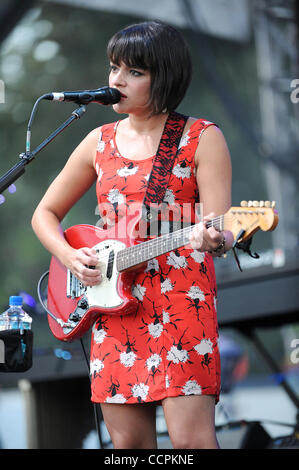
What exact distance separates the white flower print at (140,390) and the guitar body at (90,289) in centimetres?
20

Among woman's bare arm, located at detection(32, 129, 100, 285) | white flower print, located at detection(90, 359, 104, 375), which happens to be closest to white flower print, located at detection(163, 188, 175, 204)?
woman's bare arm, located at detection(32, 129, 100, 285)

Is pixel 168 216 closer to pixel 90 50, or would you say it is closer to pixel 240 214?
pixel 240 214

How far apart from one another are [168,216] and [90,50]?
8.58 m

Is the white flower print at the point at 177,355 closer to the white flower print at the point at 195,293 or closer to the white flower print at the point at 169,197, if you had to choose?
the white flower print at the point at 195,293

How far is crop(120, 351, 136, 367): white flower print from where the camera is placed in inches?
67.4

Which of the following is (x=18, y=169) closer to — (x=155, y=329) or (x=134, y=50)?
(x=134, y=50)

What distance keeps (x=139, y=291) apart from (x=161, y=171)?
33 cm

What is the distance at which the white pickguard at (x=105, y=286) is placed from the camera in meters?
1.77

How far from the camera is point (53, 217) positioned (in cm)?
206

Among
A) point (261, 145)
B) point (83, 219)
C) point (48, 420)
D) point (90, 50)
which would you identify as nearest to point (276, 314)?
point (48, 420)

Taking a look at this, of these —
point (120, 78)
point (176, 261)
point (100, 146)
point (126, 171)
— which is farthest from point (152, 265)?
point (120, 78)

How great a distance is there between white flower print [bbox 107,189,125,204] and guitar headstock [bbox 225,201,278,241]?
37 centimetres

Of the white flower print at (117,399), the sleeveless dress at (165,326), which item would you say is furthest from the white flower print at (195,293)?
the white flower print at (117,399)

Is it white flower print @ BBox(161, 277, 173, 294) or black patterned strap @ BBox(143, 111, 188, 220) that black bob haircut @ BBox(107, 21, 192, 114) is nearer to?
black patterned strap @ BBox(143, 111, 188, 220)
